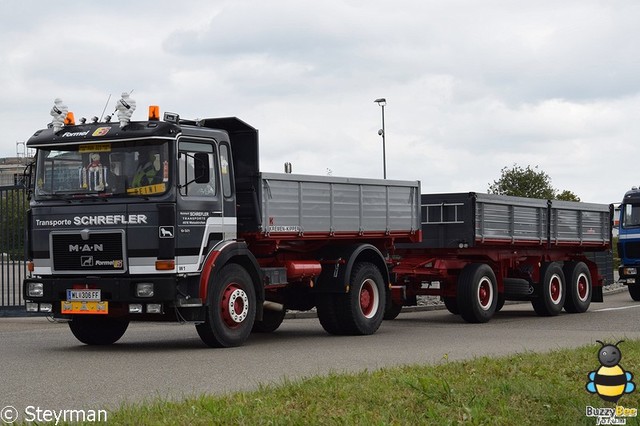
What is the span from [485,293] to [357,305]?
14.7 ft

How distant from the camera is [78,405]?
31.1 feet

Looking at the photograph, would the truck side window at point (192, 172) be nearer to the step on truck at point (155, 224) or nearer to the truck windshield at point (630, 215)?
the step on truck at point (155, 224)

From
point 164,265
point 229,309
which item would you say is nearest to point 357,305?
point 229,309

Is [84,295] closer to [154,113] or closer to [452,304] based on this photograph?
[154,113]

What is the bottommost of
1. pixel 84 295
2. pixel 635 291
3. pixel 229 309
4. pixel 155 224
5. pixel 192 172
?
pixel 635 291

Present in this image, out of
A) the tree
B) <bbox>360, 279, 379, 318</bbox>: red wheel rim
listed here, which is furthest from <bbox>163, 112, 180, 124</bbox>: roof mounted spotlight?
the tree

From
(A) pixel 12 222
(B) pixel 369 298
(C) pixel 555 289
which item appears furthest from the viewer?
(C) pixel 555 289

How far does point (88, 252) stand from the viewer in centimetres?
1471

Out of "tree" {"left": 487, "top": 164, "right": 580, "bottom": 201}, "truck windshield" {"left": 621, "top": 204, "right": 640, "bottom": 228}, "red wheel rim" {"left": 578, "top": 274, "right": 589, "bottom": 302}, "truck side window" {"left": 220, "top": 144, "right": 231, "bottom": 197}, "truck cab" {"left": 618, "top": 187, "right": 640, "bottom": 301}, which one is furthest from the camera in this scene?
"tree" {"left": 487, "top": 164, "right": 580, "bottom": 201}

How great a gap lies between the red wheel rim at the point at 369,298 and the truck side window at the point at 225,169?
138 inches

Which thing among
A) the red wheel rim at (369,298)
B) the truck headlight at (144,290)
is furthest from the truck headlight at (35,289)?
the red wheel rim at (369,298)

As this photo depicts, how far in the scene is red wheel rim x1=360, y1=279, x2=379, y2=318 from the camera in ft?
59.4

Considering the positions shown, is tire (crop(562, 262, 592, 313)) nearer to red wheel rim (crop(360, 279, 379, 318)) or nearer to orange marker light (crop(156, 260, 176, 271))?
red wheel rim (crop(360, 279, 379, 318))

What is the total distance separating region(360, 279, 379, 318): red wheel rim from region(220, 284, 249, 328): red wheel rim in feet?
10.0
